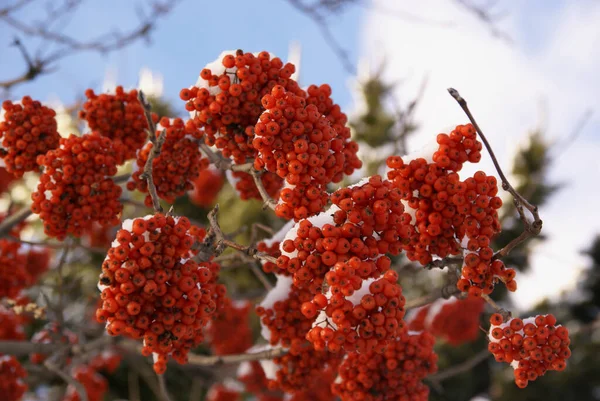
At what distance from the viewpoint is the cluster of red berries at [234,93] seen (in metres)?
3.37

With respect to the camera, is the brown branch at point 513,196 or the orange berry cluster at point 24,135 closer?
the brown branch at point 513,196

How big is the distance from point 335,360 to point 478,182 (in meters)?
1.95

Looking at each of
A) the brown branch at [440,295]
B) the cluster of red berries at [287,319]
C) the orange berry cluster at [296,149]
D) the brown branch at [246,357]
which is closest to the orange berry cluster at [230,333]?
the brown branch at [246,357]

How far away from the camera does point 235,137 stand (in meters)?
3.51

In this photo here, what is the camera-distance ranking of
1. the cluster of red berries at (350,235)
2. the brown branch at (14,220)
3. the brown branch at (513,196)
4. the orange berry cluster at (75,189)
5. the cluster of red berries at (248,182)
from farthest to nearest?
the brown branch at (14,220), the cluster of red berries at (248,182), the orange berry cluster at (75,189), the cluster of red berries at (350,235), the brown branch at (513,196)

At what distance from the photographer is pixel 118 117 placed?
432 centimetres

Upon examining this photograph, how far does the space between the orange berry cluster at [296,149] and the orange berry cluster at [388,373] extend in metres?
1.41

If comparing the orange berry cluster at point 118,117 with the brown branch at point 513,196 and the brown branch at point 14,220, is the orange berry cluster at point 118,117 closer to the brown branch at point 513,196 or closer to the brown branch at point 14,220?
the brown branch at point 14,220

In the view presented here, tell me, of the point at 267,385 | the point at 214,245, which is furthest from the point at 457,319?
the point at 214,245

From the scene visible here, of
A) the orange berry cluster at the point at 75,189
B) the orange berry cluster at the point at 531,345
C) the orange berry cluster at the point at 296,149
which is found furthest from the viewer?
the orange berry cluster at the point at 75,189

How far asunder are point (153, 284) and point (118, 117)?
226 centimetres

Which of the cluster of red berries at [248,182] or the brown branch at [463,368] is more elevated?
the cluster of red berries at [248,182]

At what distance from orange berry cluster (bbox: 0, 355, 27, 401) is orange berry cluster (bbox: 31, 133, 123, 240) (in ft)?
6.71

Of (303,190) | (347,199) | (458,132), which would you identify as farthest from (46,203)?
(458,132)
